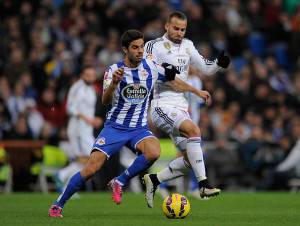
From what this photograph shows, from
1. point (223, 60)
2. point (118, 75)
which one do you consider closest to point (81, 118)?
point (223, 60)

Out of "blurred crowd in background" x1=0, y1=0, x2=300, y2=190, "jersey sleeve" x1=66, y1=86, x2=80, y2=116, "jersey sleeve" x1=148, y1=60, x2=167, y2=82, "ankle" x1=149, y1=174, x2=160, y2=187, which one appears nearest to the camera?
"jersey sleeve" x1=148, y1=60, x2=167, y2=82

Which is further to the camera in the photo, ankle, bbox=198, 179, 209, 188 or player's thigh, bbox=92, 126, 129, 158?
ankle, bbox=198, 179, 209, 188

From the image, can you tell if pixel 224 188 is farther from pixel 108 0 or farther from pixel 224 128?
pixel 108 0

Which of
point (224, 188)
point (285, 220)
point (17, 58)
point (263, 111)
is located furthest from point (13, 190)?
point (285, 220)

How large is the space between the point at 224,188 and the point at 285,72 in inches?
175

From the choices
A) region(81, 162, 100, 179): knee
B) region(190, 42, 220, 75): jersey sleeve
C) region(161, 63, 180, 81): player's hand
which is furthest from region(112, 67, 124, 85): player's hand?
region(190, 42, 220, 75): jersey sleeve

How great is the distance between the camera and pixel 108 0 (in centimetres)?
2539

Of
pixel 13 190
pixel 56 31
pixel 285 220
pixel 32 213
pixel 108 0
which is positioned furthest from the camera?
pixel 108 0

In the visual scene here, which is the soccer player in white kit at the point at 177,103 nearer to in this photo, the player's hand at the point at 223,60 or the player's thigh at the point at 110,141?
the player's hand at the point at 223,60

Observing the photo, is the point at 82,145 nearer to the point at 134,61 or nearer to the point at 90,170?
the point at 134,61

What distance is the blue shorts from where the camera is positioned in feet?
39.9

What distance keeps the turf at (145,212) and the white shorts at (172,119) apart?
40.1 inches

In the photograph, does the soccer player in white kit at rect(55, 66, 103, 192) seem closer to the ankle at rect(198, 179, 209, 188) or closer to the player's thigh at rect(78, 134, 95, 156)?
the player's thigh at rect(78, 134, 95, 156)

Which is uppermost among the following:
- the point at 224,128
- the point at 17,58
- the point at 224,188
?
the point at 17,58
